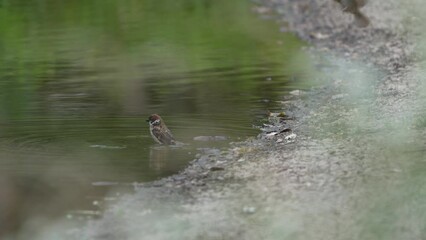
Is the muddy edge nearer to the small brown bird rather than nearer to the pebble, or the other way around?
the pebble

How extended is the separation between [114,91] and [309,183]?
8400 mm

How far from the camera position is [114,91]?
18031 mm

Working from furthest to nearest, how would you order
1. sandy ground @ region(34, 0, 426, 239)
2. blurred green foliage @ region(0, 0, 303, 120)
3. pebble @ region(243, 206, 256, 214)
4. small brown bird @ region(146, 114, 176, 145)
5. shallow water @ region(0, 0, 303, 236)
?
1. blurred green foliage @ region(0, 0, 303, 120)
2. small brown bird @ region(146, 114, 176, 145)
3. shallow water @ region(0, 0, 303, 236)
4. pebble @ region(243, 206, 256, 214)
5. sandy ground @ region(34, 0, 426, 239)

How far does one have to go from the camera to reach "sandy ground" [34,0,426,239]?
29.2 feet

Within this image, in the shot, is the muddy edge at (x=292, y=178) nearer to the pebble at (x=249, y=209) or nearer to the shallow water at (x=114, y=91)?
the pebble at (x=249, y=209)

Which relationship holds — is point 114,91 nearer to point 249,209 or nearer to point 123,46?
point 123,46

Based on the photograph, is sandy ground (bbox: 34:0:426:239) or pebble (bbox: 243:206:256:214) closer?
sandy ground (bbox: 34:0:426:239)

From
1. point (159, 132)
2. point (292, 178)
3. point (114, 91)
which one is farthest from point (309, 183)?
point (114, 91)

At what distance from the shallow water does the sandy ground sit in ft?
1.79

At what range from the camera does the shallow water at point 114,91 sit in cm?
1119

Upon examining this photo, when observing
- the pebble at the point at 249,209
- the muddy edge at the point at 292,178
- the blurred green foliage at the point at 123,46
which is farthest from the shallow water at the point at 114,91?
the pebble at the point at 249,209

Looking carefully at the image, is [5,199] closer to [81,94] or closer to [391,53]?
[81,94]

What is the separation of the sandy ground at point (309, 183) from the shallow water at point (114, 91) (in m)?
0.55

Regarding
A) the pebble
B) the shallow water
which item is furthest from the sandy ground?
the shallow water
